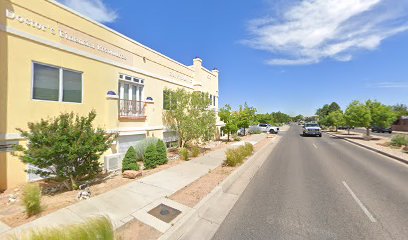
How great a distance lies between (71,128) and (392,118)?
31249 millimetres

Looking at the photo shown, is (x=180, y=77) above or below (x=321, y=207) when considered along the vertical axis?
above

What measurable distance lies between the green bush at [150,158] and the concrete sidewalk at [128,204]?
3.84 ft

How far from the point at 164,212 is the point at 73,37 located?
26.9 ft

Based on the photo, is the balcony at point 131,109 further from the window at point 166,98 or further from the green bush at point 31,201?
the green bush at point 31,201

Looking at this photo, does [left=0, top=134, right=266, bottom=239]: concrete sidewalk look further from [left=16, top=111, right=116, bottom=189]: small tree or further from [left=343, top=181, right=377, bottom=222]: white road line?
[left=343, top=181, right=377, bottom=222]: white road line

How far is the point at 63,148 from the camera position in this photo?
19.7ft

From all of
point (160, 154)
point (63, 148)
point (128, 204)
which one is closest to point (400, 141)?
point (160, 154)

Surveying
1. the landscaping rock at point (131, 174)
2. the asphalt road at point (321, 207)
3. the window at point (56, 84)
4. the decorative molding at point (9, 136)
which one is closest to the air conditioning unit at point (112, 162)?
the landscaping rock at point (131, 174)

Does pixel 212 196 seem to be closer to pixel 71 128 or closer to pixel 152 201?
pixel 152 201

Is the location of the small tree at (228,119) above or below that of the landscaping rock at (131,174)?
above

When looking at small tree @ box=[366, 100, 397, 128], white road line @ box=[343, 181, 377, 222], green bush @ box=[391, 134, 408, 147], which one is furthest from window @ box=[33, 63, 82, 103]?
small tree @ box=[366, 100, 397, 128]

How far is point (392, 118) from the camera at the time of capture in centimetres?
2377

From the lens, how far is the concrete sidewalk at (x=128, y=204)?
450cm

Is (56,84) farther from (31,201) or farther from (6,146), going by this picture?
(31,201)
